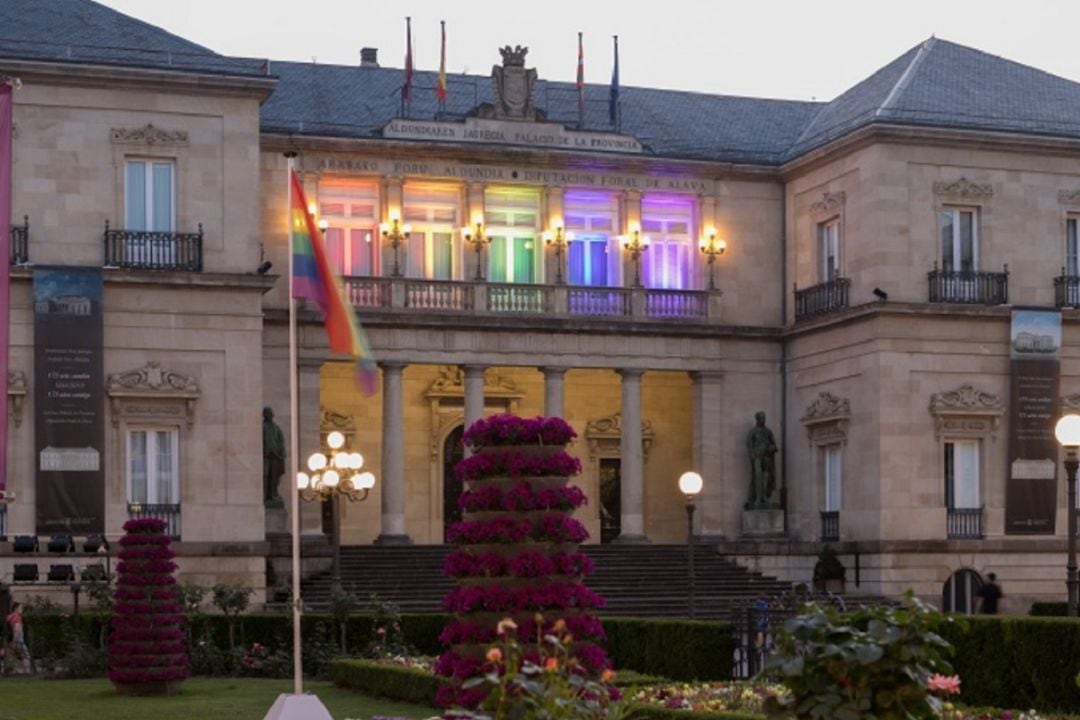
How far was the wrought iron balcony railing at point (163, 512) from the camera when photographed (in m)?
44.1

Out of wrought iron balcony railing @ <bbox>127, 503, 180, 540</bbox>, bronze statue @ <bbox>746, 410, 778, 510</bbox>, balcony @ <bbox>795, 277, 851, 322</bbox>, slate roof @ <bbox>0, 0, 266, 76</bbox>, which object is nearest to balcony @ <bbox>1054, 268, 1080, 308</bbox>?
balcony @ <bbox>795, 277, 851, 322</bbox>

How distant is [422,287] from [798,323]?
8.78 metres

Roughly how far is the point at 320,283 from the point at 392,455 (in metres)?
22.4

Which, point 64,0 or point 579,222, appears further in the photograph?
point 579,222

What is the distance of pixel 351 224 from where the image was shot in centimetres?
4991

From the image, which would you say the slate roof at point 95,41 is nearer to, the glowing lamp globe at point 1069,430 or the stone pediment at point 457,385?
the stone pediment at point 457,385

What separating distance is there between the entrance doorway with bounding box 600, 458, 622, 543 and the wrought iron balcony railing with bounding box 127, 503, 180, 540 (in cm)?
1335

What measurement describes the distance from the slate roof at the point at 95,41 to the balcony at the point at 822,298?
1370cm

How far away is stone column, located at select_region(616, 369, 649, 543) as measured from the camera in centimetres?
5122

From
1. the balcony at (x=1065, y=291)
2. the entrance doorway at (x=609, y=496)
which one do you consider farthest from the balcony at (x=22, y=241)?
the balcony at (x=1065, y=291)

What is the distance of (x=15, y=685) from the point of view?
1378 inches

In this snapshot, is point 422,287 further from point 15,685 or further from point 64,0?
point 15,685

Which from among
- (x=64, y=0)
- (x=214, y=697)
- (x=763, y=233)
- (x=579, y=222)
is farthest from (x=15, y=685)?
(x=763, y=233)

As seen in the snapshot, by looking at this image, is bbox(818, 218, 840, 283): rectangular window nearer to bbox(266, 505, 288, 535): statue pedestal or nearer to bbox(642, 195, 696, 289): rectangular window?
bbox(642, 195, 696, 289): rectangular window
